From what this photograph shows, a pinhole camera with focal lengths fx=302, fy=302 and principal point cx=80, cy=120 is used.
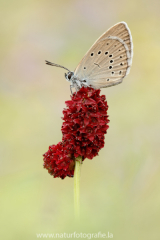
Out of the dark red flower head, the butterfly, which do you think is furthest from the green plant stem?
the butterfly

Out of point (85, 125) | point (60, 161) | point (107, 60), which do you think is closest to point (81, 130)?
point (85, 125)

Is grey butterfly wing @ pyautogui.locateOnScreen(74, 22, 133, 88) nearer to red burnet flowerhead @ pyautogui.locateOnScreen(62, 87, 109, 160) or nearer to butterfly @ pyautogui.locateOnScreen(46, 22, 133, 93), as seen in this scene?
butterfly @ pyautogui.locateOnScreen(46, 22, 133, 93)

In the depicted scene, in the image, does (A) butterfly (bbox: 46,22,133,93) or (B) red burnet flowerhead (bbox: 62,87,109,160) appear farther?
(A) butterfly (bbox: 46,22,133,93)

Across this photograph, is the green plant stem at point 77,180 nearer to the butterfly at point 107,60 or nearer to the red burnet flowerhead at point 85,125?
the red burnet flowerhead at point 85,125

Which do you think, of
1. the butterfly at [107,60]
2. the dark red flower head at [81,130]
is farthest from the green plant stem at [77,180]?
the butterfly at [107,60]

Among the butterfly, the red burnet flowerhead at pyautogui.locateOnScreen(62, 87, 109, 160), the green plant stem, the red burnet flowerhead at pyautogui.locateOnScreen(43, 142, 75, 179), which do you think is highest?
the butterfly

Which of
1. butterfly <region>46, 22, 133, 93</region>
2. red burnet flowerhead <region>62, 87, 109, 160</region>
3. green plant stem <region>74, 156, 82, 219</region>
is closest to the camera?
green plant stem <region>74, 156, 82, 219</region>

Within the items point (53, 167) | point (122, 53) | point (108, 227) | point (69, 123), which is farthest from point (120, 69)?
point (108, 227)

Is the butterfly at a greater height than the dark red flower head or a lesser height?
greater
